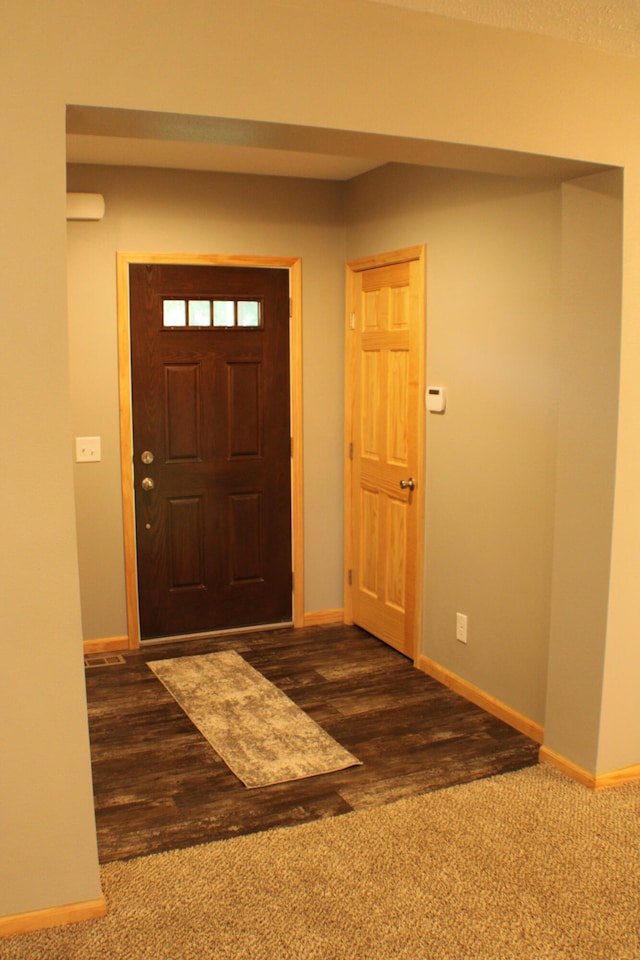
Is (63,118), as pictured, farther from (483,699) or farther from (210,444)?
(483,699)

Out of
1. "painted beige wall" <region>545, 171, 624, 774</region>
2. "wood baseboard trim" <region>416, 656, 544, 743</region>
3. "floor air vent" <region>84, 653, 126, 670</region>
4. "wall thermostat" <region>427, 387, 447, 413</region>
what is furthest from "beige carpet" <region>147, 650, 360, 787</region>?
"wall thermostat" <region>427, 387, 447, 413</region>

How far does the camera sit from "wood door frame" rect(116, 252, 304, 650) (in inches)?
176

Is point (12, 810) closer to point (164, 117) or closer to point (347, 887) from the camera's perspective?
point (347, 887)

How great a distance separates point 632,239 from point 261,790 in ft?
7.45

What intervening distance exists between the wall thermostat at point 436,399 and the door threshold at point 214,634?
164 cm

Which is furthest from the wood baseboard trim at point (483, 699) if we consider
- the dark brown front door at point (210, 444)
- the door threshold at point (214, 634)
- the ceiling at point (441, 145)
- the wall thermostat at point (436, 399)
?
the ceiling at point (441, 145)

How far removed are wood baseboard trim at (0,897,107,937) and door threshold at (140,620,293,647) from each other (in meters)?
2.30

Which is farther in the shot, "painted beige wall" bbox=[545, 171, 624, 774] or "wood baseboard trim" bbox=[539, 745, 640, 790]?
"wood baseboard trim" bbox=[539, 745, 640, 790]

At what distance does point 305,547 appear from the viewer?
4988 millimetres

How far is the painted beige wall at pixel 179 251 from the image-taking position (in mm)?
4391

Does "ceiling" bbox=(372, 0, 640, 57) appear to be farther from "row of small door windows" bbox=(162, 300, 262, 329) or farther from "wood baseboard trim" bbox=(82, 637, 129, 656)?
"wood baseboard trim" bbox=(82, 637, 129, 656)

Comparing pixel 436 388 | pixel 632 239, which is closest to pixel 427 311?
pixel 436 388

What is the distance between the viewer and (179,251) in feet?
14.9

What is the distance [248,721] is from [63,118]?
2497 mm
